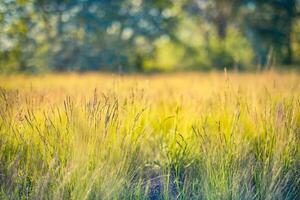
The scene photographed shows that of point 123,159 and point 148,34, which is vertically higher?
point 148,34

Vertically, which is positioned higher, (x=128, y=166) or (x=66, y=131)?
(x=66, y=131)

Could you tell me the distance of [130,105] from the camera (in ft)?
8.91

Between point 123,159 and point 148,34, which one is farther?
point 148,34

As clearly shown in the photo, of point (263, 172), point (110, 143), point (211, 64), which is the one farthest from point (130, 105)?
point (211, 64)

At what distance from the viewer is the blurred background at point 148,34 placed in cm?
1380

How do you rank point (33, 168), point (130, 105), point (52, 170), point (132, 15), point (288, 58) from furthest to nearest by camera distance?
point (288, 58), point (132, 15), point (130, 105), point (33, 168), point (52, 170)

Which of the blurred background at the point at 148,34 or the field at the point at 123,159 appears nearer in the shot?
the field at the point at 123,159

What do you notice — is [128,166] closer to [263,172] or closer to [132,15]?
[263,172]

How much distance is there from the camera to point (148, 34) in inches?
661

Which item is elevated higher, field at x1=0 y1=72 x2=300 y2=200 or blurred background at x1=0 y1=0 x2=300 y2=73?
blurred background at x1=0 y1=0 x2=300 y2=73

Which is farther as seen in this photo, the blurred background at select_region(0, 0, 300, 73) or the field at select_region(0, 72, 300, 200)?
the blurred background at select_region(0, 0, 300, 73)

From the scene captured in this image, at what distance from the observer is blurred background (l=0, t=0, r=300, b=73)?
13797 mm

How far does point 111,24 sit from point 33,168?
14.1 m

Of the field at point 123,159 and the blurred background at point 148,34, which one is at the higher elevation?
the blurred background at point 148,34
